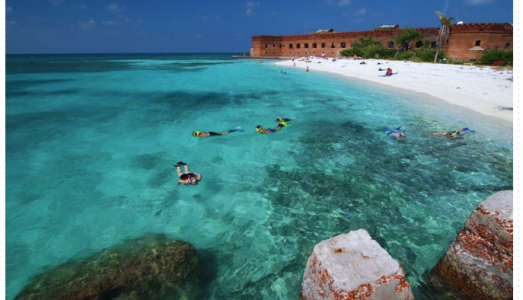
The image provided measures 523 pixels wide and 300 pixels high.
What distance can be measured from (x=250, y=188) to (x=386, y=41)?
62763mm

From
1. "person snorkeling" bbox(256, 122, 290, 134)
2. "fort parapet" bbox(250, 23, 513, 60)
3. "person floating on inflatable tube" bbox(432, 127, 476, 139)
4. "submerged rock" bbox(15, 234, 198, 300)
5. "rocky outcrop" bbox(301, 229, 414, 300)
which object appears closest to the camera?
"rocky outcrop" bbox(301, 229, 414, 300)

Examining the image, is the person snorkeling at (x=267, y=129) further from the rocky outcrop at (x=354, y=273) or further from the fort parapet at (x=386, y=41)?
the fort parapet at (x=386, y=41)

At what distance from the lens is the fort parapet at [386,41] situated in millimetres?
41688

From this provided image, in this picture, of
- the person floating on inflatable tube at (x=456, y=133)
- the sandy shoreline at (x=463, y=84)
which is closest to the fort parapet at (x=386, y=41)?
the sandy shoreline at (x=463, y=84)

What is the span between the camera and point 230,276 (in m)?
4.80

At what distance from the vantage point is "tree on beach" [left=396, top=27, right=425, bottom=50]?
49.9 m

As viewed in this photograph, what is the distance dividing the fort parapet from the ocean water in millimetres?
37787

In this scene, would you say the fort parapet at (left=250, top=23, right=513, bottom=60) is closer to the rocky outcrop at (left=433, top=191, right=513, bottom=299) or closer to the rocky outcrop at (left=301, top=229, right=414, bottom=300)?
the rocky outcrop at (left=433, top=191, right=513, bottom=299)

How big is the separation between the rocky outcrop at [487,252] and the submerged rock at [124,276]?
4200 mm

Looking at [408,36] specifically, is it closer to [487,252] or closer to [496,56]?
[496,56]

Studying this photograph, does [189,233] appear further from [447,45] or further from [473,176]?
[447,45]

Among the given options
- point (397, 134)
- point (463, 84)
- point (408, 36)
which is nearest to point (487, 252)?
point (397, 134)

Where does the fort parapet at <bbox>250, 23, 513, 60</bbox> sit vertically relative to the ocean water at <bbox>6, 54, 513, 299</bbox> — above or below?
above

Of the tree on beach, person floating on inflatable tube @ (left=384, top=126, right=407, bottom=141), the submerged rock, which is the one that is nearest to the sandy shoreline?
person floating on inflatable tube @ (left=384, top=126, right=407, bottom=141)
